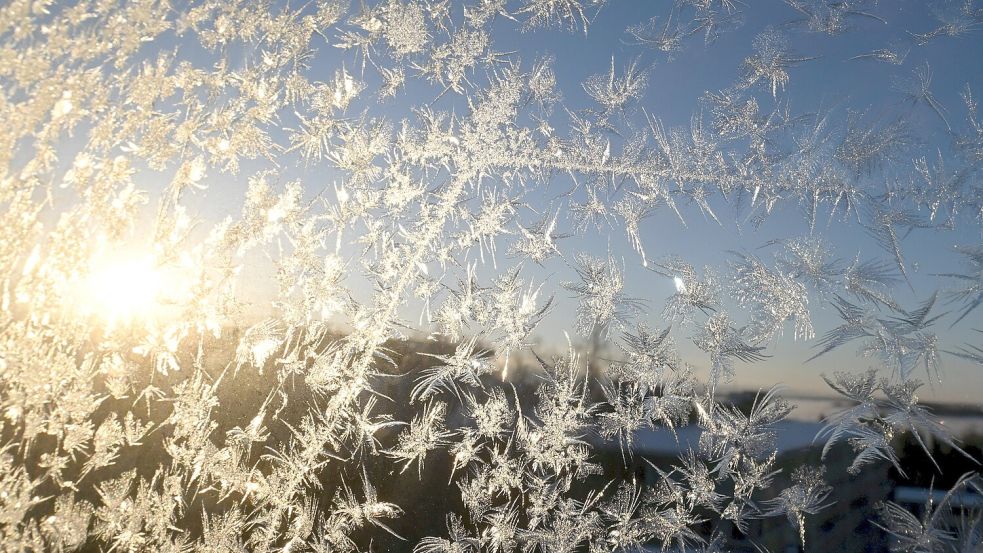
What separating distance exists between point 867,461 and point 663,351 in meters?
0.24

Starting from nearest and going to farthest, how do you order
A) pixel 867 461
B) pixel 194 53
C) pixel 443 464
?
pixel 867 461 < pixel 443 464 < pixel 194 53

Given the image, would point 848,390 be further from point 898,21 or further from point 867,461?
point 898,21

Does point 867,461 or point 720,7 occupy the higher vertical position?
point 720,7

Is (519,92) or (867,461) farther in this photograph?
(519,92)

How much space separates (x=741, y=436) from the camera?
725mm

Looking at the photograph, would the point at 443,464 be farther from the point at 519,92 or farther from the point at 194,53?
the point at 194,53

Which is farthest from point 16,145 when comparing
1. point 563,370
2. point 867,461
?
point 867,461

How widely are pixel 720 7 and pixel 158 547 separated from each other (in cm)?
103

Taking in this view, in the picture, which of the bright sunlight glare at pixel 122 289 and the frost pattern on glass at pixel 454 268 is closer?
the frost pattern on glass at pixel 454 268

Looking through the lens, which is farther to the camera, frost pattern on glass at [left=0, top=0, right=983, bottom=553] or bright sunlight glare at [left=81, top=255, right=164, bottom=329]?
bright sunlight glare at [left=81, top=255, right=164, bottom=329]

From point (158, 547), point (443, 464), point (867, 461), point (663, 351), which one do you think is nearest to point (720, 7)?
point (663, 351)

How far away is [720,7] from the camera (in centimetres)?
83

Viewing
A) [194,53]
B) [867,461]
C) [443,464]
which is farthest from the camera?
[194,53]

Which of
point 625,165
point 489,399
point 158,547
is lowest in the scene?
point 158,547
